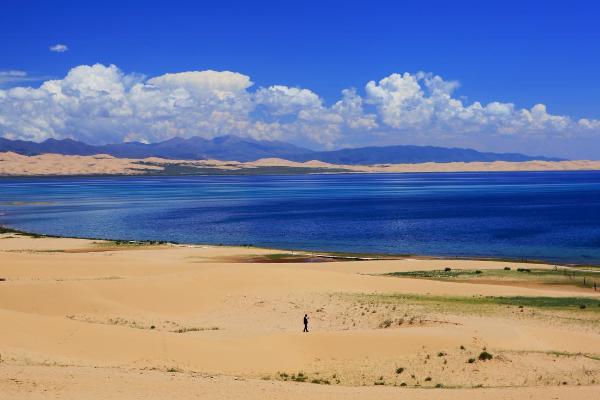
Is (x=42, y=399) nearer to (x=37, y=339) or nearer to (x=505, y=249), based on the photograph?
(x=37, y=339)

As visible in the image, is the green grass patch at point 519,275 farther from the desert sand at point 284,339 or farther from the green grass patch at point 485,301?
the green grass patch at point 485,301

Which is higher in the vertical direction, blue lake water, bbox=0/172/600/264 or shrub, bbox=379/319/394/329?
shrub, bbox=379/319/394/329

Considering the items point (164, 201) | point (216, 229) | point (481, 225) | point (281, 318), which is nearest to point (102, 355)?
point (281, 318)

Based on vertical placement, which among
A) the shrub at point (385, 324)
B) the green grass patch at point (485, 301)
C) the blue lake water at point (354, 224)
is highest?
the shrub at point (385, 324)

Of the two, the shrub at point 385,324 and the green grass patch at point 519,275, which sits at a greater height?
the shrub at point 385,324

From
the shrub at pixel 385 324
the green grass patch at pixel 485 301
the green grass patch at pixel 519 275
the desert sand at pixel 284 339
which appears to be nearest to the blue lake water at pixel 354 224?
the green grass patch at pixel 519 275

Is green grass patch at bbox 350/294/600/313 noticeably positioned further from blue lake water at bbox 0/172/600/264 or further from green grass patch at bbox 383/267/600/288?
blue lake water at bbox 0/172/600/264

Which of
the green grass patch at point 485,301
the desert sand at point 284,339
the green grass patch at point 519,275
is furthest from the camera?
the green grass patch at point 519,275

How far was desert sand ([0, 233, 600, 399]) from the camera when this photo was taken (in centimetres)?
1864

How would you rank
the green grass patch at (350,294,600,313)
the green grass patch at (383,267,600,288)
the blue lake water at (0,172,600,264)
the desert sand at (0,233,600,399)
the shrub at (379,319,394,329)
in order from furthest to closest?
the blue lake water at (0,172,600,264) < the green grass patch at (383,267,600,288) < the green grass patch at (350,294,600,313) < the shrub at (379,319,394,329) < the desert sand at (0,233,600,399)

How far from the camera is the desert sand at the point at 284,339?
18.6 m

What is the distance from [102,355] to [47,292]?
1405 cm

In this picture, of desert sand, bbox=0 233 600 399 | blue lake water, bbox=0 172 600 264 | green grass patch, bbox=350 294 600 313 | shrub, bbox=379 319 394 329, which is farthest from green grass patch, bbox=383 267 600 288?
shrub, bbox=379 319 394 329

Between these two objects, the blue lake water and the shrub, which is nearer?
the shrub
